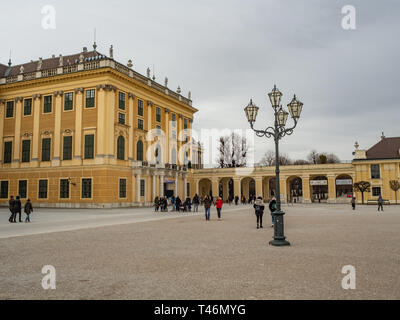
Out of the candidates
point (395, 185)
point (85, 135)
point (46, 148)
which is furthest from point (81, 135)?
point (395, 185)

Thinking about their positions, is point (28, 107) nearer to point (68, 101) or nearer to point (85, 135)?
point (68, 101)

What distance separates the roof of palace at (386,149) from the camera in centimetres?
5247

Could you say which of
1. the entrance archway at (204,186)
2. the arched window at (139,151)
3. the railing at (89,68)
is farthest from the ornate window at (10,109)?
the entrance archway at (204,186)

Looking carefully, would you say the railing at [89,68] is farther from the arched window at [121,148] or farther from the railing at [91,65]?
the arched window at [121,148]

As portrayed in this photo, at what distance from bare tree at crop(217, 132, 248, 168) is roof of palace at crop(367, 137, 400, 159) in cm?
2284

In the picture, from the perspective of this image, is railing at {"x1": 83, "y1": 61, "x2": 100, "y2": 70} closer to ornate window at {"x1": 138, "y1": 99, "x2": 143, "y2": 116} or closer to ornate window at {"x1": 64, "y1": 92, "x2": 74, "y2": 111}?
ornate window at {"x1": 64, "y1": 92, "x2": 74, "y2": 111}

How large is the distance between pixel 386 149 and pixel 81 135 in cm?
4397

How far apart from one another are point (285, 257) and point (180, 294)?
4031mm

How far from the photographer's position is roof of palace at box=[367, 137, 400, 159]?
5247 centimetres

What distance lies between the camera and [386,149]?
53.6 meters

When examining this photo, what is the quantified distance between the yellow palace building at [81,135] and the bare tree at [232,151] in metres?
25.0

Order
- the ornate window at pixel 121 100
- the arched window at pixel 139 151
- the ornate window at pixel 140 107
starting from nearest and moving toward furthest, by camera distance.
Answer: the ornate window at pixel 121 100 < the arched window at pixel 139 151 < the ornate window at pixel 140 107

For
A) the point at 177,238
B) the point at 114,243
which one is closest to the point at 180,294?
the point at 114,243

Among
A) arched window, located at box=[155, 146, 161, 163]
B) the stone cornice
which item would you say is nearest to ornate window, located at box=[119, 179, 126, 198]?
arched window, located at box=[155, 146, 161, 163]
